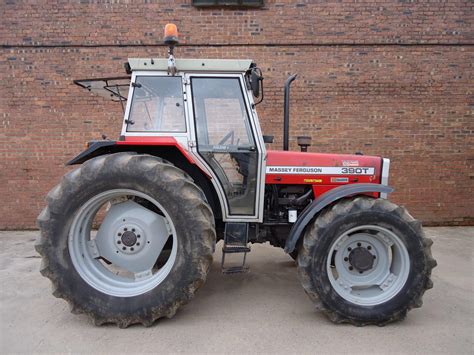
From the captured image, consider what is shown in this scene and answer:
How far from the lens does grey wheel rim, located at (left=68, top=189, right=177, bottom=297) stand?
267cm

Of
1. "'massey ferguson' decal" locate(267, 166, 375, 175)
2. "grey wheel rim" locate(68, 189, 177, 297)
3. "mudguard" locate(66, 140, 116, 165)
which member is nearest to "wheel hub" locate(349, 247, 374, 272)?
"'massey ferguson' decal" locate(267, 166, 375, 175)

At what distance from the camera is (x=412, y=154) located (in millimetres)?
5832

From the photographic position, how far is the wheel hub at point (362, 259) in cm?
278

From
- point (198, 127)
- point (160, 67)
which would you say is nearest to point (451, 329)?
point (198, 127)

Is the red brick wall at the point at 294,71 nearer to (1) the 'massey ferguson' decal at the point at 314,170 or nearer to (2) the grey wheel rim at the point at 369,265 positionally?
(1) the 'massey ferguson' decal at the point at 314,170

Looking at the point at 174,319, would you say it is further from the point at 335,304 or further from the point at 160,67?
the point at 160,67

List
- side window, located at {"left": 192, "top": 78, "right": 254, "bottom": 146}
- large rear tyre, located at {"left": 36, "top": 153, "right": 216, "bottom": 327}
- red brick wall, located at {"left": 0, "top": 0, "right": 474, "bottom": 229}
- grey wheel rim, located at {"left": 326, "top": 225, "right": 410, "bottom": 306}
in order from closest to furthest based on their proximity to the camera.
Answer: large rear tyre, located at {"left": 36, "top": 153, "right": 216, "bottom": 327} → grey wheel rim, located at {"left": 326, "top": 225, "right": 410, "bottom": 306} → side window, located at {"left": 192, "top": 78, "right": 254, "bottom": 146} → red brick wall, located at {"left": 0, "top": 0, "right": 474, "bottom": 229}

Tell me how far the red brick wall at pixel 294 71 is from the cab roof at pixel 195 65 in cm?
292

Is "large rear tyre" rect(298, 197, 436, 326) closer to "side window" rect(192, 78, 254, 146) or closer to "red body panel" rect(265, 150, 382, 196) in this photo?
"red body panel" rect(265, 150, 382, 196)

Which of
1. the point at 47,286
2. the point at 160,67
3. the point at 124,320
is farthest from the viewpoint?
the point at 47,286

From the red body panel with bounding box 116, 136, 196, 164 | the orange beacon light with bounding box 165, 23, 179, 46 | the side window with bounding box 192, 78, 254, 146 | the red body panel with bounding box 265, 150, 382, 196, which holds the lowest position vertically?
the red body panel with bounding box 265, 150, 382, 196

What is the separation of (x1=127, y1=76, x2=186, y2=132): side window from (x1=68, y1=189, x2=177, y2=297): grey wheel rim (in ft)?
2.31

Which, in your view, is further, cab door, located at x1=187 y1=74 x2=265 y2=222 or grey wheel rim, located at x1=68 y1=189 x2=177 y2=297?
cab door, located at x1=187 y1=74 x2=265 y2=222

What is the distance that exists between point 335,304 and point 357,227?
2.30ft
